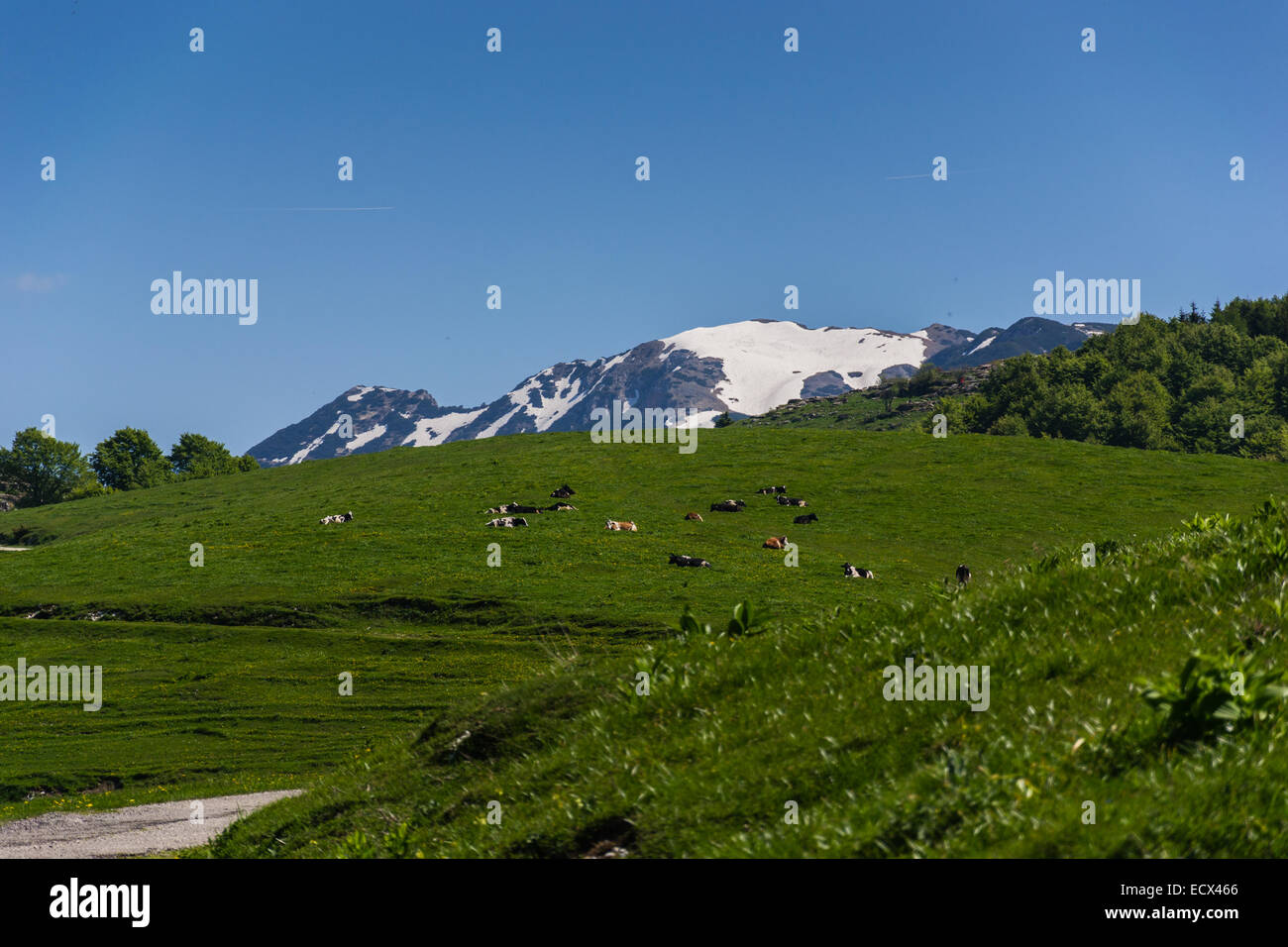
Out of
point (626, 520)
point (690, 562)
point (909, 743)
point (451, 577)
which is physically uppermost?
point (626, 520)

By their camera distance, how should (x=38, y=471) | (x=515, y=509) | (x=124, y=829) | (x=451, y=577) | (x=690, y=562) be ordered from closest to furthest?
(x=124, y=829) → (x=451, y=577) → (x=690, y=562) → (x=515, y=509) → (x=38, y=471)

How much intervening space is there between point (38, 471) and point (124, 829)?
170 meters

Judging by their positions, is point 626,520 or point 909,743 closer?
point 909,743

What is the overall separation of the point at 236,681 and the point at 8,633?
63.9 ft

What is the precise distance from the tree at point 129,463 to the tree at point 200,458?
13.9 feet

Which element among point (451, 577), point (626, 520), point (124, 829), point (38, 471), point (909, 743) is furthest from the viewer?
Answer: point (38, 471)

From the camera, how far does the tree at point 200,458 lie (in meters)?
178

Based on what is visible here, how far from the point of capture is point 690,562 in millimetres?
56812

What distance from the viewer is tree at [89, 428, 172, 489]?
553 feet

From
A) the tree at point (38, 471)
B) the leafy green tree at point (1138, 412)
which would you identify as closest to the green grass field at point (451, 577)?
the leafy green tree at point (1138, 412)

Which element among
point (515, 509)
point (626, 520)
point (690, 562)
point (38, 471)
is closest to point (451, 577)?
point (690, 562)

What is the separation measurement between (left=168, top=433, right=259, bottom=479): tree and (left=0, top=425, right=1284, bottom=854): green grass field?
7150 cm

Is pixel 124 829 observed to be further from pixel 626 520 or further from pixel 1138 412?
pixel 1138 412

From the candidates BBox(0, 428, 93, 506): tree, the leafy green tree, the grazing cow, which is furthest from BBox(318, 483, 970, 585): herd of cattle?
BBox(0, 428, 93, 506): tree
